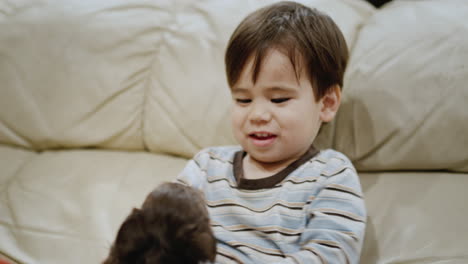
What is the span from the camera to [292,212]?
97 cm

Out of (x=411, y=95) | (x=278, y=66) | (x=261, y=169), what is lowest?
(x=261, y=169)

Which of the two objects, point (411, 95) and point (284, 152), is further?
point (411, 95)

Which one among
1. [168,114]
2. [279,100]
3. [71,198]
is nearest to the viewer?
[279,100]

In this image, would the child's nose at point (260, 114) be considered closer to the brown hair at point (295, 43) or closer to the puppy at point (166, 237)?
the brown hair at point (295, 43)

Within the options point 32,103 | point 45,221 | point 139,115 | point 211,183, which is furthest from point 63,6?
point 211,183

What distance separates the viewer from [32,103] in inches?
61.9

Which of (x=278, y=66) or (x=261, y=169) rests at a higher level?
(x=278, y=66)

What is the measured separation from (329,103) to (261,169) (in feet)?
0.77

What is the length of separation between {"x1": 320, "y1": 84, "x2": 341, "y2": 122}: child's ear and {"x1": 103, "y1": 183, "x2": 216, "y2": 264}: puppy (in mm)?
465

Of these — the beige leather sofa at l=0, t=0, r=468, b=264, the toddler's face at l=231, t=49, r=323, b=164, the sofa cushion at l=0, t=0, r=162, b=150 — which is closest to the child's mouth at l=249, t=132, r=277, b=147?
the toddler's face at l=231, t=49, r=323, b=164

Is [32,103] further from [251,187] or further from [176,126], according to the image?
[251,187]

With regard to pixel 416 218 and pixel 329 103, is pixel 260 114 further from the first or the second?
Answer: pixel 416 218

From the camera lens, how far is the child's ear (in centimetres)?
107

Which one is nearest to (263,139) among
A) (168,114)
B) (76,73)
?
(168,114)
